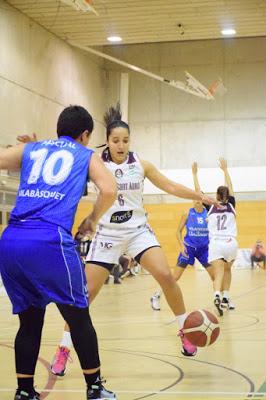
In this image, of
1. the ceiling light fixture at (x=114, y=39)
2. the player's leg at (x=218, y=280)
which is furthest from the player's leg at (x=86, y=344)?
the ceiling light fixture at (x=114, y=39)

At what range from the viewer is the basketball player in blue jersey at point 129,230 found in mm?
6062

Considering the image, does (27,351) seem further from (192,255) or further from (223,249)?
(192,255)

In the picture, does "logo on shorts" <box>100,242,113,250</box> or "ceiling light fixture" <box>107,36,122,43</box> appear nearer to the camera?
"logo on shorts" <box>100,242,113,250</box>

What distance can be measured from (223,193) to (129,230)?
418 cm

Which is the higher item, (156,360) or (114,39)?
(114,39)

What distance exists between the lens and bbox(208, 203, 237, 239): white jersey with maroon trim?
1051cm

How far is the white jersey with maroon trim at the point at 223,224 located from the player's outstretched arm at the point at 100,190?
21.1ft

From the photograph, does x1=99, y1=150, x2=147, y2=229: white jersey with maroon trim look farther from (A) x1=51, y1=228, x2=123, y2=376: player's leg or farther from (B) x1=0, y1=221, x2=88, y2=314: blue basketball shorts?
(B) x1=0, y1=221, x2=88, y2=314: blue basketball shorts

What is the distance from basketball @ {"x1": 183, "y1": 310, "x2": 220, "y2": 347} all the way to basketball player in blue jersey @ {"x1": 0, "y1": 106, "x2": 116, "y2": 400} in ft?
5.91

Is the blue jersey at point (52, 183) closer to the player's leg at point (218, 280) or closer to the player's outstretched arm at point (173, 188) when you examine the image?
the player's outstretched arm at point (173, 188)

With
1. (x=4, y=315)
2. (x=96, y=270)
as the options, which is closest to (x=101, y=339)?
(x=96, y=270)

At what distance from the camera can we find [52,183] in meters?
4.14

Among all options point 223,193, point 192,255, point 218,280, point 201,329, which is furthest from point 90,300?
point 192,255

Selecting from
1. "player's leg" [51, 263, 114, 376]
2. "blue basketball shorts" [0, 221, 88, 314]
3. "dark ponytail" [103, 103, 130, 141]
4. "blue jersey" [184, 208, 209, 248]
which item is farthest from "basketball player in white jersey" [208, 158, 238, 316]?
"blue basketball shorts" [0, 221, 88, 314]
